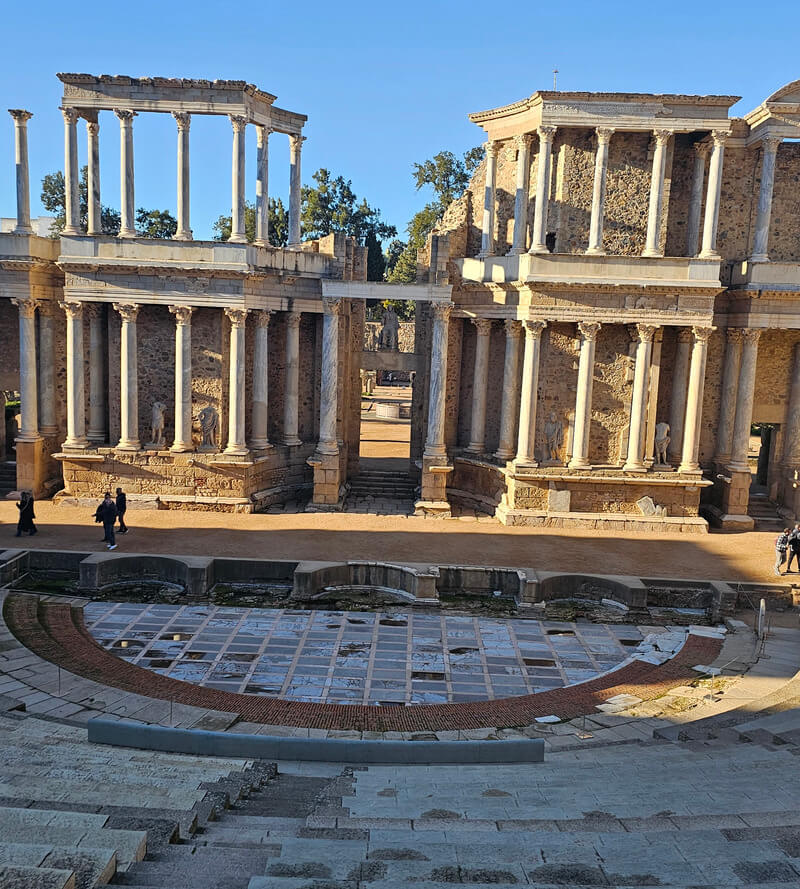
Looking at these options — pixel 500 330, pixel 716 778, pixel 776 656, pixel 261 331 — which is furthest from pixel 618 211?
pixel 716 778

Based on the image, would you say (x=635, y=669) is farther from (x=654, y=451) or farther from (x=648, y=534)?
(x=654, y=451)

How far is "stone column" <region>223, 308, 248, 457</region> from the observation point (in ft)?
92.9

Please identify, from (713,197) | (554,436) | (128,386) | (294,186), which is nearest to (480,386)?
(554,436)

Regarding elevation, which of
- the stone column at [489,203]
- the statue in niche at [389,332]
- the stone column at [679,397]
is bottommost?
the stone column at [679,397]

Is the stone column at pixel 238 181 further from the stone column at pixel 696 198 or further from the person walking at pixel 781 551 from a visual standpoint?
the person walking at pixel 781 551

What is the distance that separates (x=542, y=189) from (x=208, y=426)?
43.9ft

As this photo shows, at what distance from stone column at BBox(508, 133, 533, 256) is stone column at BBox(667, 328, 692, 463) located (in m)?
6.18

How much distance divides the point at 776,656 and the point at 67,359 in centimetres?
2307

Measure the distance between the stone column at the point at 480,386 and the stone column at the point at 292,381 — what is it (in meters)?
6.30

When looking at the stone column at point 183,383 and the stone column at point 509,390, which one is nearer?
the stone column at point 183,383

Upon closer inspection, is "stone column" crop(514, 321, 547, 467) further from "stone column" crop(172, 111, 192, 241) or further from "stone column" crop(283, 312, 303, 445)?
"stone column" crop(172, 111, 192, 241)

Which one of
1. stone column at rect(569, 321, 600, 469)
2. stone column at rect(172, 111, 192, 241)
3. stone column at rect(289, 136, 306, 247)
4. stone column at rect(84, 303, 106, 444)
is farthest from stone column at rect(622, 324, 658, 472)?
stone column at rect(84, 303, 106, 444)

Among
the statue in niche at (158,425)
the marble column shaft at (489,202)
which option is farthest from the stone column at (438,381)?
the statue in niche at (158,425)

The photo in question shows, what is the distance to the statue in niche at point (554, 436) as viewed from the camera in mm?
28297
